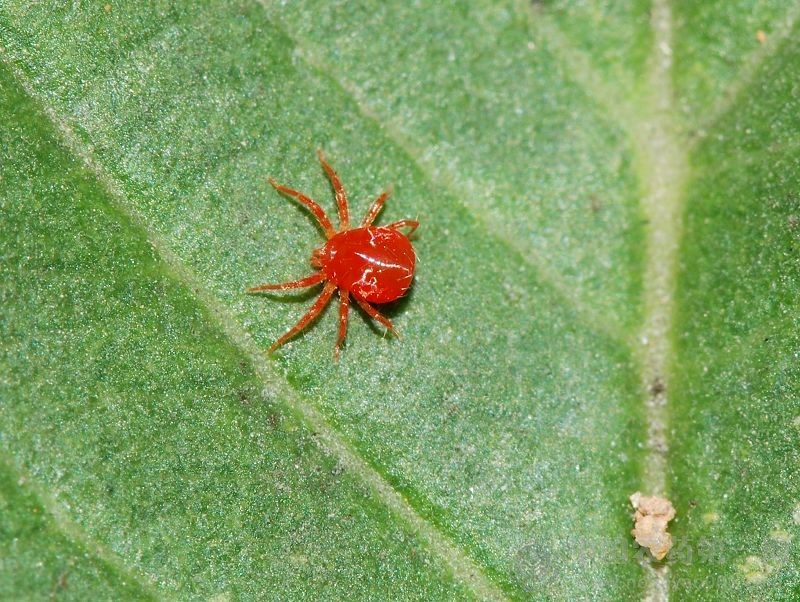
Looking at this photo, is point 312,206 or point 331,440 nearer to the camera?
point 331,440

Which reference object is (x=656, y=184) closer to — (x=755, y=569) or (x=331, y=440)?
(x=755, y=569)

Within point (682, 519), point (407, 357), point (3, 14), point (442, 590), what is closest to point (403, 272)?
point (407, 357)

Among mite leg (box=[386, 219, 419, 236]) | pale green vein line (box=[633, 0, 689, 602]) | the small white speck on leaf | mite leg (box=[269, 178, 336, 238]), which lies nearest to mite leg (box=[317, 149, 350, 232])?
mite leg (box=[269, 178, 336, 238])

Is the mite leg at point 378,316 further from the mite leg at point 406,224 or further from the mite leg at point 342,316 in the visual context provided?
the mite leg at point 406,224

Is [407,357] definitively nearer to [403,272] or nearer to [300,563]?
[403,272]

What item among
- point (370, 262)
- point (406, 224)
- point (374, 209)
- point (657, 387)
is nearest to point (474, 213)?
point (406, 224)
